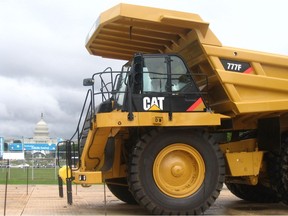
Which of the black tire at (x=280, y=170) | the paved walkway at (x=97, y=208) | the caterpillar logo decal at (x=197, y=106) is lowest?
the paved walkway at (x=97, y=208)

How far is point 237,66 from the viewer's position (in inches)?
365

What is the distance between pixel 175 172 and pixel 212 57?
7.38 feet

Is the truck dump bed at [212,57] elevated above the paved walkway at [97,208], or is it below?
above

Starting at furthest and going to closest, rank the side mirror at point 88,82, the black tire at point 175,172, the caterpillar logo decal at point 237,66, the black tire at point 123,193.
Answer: the black tire at point 123,193 → the caterpillar logo decal at point 237,66 → the side mirror at point 88,82 → the black tire at point 175,172

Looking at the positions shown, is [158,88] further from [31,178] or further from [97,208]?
[31,178]

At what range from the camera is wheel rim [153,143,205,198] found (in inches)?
337

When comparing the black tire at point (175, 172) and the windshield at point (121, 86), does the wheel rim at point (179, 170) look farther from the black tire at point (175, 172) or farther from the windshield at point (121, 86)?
the windshield at point (121, 86)

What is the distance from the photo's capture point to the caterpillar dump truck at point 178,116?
8.48 meters

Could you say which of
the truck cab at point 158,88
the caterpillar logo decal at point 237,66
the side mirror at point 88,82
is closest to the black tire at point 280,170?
the caterpillar logo decal at point 237,66

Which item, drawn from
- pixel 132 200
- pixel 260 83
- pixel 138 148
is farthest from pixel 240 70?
pixel 132 200

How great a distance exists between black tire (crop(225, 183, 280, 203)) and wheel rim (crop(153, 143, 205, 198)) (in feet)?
10.7

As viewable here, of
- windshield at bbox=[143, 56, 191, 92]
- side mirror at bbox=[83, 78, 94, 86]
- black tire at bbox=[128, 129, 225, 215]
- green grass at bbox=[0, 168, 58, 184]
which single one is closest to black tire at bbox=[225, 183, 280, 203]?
black tire at bbox=[128, 129, 225, 215]

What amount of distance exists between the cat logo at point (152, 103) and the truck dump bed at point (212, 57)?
126 cm

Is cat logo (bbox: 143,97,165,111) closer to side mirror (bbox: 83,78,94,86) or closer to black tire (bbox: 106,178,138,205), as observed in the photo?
side mirror (bbox: 83,78,94,86)
